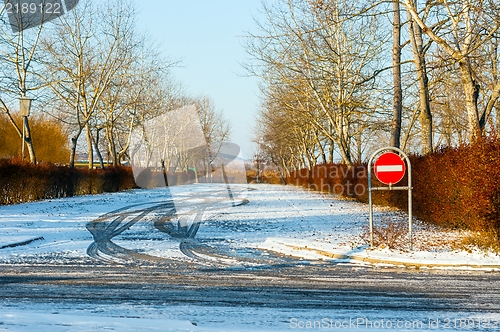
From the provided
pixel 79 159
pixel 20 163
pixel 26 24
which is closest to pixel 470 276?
pixel 20 163

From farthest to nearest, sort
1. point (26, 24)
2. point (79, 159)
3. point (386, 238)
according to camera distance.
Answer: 1. point (79, 159)
2. point (26, 24)
3. point (386, 238)

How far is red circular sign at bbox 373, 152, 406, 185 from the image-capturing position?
12.6m

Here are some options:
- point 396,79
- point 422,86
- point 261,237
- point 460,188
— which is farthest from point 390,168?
point 396,79

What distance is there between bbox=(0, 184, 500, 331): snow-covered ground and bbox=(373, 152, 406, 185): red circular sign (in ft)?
5.18

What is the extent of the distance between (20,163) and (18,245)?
14.6 meters

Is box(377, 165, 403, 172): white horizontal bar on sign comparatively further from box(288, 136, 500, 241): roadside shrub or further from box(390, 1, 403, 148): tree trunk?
box(390, 1, 403, 148): tree trunk

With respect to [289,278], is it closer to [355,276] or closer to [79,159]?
[355,276]

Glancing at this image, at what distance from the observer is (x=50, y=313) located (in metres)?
6.54

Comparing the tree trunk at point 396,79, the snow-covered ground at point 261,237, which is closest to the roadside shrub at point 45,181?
the snow-covered ground at point 261,237

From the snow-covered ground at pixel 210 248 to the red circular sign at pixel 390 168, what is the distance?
5.18ft

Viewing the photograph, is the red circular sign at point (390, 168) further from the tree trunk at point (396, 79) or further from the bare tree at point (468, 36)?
the tree trunk at point (396, 79)

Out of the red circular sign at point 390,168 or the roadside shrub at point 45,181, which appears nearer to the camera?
the red circular sign at point 390,168

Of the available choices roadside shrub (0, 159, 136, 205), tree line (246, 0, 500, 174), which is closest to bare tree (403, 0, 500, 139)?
tree line (246, 0, 500, 174)

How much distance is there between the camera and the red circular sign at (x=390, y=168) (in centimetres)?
1259
